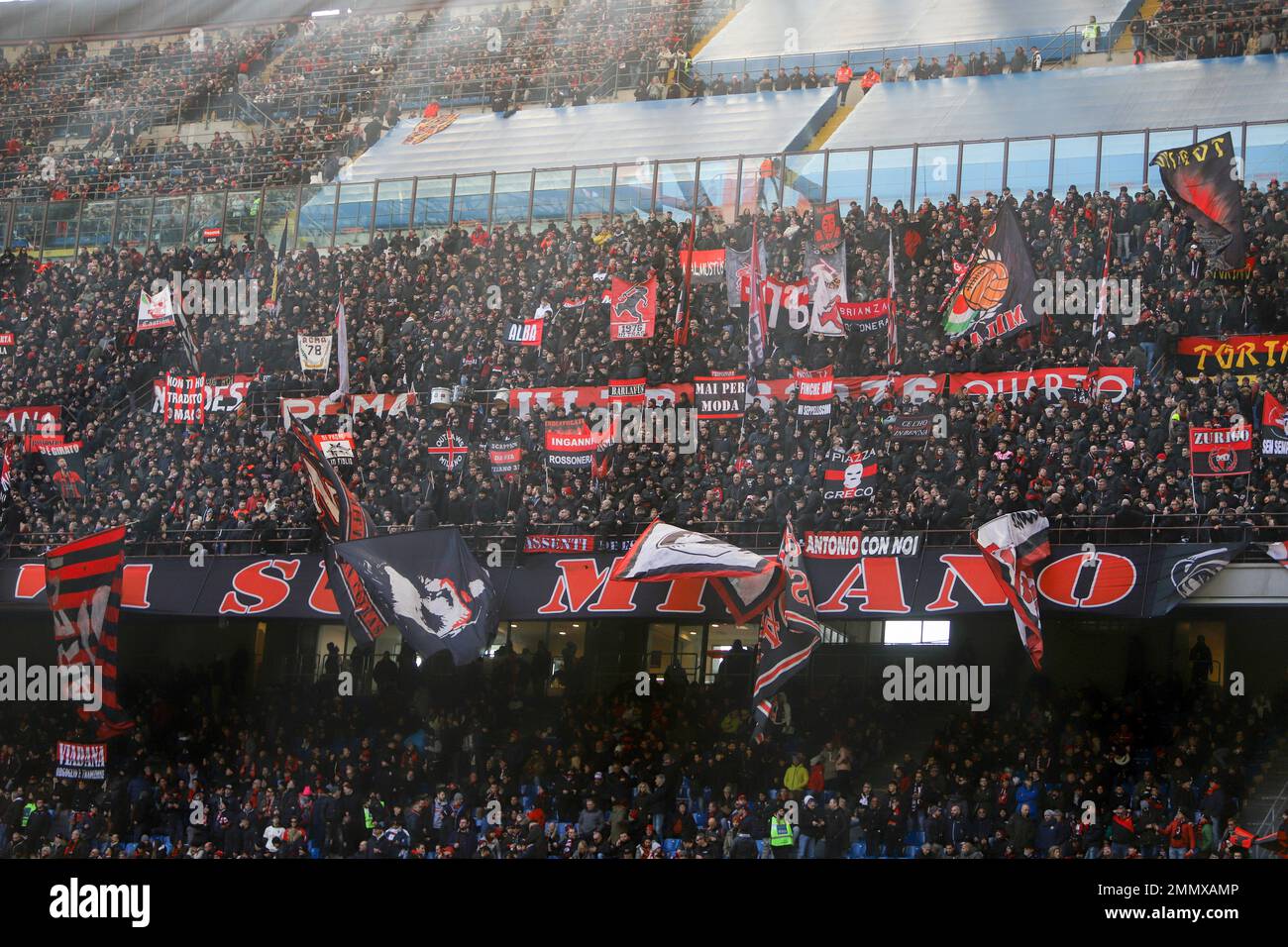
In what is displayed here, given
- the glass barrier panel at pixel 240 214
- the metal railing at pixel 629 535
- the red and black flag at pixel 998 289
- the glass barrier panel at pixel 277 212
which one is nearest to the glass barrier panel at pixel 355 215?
the glass barrier panel at pixel 277 212

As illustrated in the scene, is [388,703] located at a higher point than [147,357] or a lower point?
lower

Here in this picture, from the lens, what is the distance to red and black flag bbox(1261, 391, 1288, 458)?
23.2m

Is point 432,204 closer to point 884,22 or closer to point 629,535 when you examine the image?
point 884,22

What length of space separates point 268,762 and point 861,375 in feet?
36.2

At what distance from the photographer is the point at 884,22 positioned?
45.3 m

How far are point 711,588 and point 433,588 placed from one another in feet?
13.2

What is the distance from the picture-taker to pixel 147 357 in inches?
1401

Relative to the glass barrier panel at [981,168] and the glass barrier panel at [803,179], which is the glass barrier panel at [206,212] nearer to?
the glass barrier panel at [803,179]

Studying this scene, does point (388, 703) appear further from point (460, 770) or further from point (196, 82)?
point (196, 82)

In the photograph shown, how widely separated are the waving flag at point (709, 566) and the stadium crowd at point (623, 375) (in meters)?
1.49

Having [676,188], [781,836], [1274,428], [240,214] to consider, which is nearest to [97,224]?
[240,214]

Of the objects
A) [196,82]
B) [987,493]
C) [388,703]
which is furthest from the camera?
[196,82]

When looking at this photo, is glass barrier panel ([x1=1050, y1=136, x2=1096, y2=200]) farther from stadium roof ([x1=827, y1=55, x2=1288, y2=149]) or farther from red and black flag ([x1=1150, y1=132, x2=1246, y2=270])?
red and black flag ([x1=1150, y1=132, x2=1246, y2=270])
